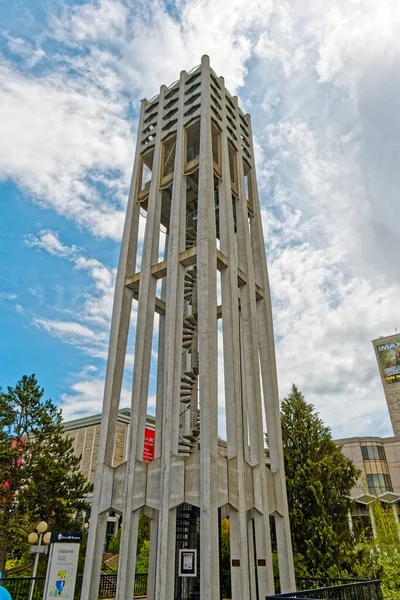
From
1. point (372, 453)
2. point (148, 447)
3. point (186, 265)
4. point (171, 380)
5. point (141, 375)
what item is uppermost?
point (372, 453)

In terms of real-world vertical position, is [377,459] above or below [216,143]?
below

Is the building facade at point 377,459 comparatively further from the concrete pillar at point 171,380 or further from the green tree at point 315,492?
the concrete pillar at point 171,380

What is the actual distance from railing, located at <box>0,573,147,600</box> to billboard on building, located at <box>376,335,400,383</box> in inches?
2626

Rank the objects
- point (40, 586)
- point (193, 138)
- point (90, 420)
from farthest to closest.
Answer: point (90, 420), point (193, 138), point (40, 586)

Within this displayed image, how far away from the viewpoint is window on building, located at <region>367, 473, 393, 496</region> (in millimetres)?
47781

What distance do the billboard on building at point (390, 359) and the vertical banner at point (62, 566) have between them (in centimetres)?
7319

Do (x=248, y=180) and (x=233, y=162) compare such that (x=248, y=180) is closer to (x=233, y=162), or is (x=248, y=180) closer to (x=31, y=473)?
(x=233, y=162)

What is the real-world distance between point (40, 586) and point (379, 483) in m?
44.1

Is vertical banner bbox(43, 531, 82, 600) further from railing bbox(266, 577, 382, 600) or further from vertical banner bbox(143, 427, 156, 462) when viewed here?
vertical banner bbox(143, 427, 156, 462)

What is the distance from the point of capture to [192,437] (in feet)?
48.8

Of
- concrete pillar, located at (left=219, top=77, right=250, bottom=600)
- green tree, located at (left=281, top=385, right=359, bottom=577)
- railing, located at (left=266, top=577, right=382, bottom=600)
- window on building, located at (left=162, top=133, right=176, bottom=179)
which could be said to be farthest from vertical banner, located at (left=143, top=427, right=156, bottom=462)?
railing, located at (left=266, top=577, right=382, bottom=600)

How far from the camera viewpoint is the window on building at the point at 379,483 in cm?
4778

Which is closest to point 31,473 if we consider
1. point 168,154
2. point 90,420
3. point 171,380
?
point 171,380

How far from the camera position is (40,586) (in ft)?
47.9
